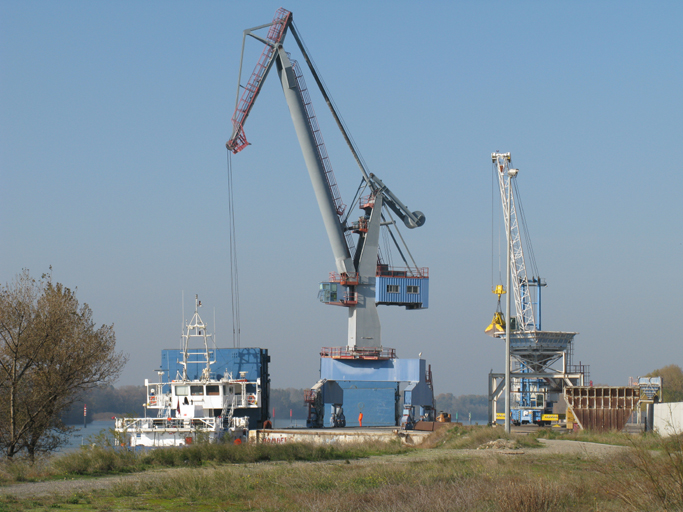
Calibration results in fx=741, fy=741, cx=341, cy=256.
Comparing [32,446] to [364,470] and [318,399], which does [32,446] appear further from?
[318,399]

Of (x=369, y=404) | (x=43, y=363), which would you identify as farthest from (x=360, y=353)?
(x=43, y=363)

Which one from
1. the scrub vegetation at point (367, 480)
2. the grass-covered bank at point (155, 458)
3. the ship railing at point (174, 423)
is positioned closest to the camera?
the scrub vegetation at point (367, 480)

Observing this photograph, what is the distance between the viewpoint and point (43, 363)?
30.1 m

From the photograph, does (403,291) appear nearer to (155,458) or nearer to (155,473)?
(155,458)

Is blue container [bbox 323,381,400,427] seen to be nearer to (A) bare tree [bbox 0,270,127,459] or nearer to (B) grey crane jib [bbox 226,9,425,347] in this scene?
(B) grey crane jib [bbox 226,9,425,347]

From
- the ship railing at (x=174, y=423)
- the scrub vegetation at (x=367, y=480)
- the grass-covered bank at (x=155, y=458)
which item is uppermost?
the scrub vegetation at (x=367, y=480)

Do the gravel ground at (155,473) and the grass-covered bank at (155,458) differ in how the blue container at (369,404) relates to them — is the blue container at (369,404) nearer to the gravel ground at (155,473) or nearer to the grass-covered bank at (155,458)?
the gravel ground at (155,473)

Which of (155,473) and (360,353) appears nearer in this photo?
(155,473)

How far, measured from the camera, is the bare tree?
29.2 metres

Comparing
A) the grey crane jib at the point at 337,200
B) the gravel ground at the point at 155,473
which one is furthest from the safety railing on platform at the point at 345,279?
the gravel ground at the point at 155,473

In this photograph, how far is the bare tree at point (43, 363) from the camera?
95.9ft

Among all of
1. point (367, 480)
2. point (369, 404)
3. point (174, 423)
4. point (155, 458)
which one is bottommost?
point (174, 423)

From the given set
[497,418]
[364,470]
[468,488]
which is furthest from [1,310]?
[497,418]

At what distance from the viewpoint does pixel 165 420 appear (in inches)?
1737
